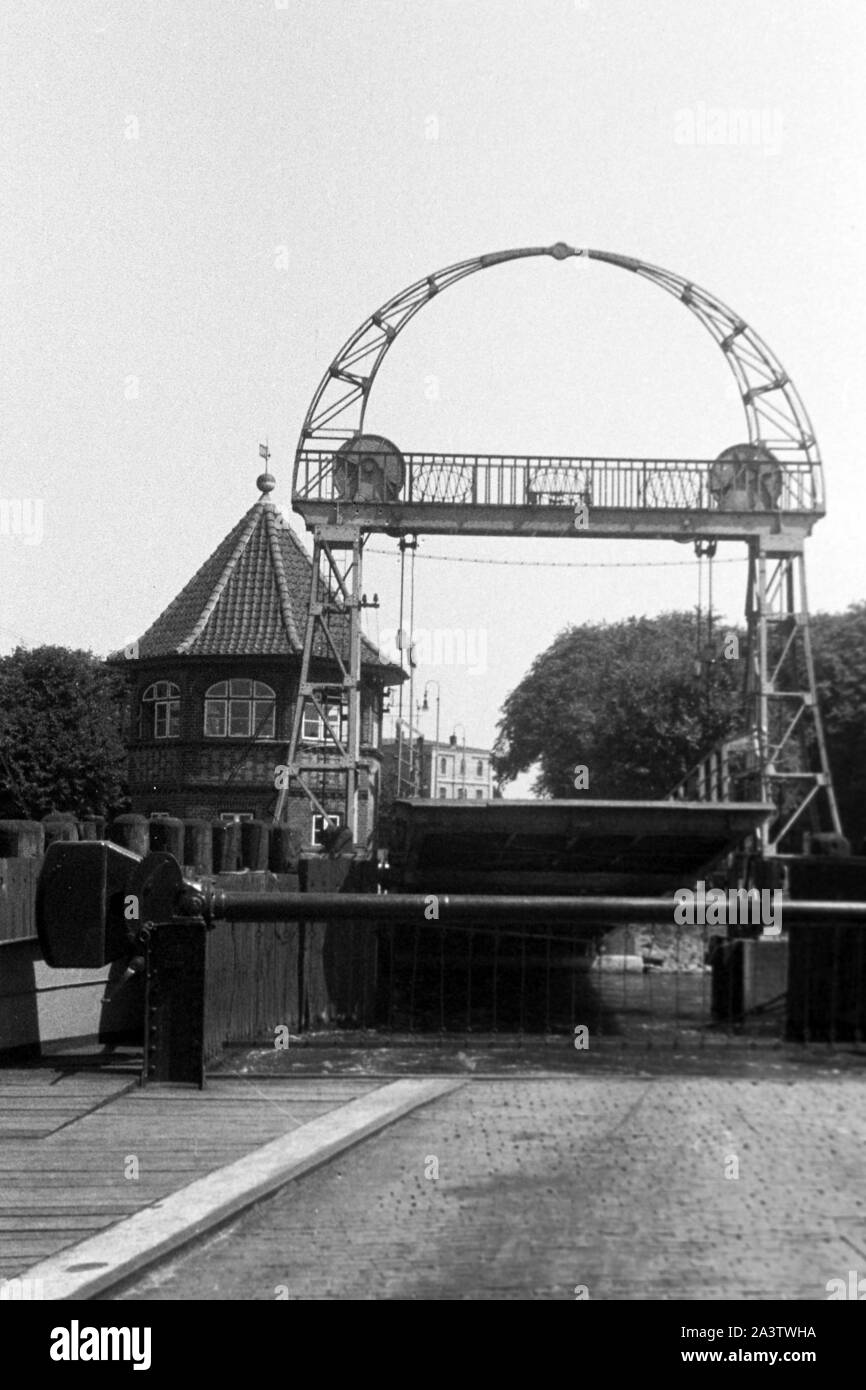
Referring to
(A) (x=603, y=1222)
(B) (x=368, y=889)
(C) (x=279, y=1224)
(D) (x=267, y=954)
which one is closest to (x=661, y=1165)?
(A) (x=603, y=1222)

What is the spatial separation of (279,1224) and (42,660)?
51350mm

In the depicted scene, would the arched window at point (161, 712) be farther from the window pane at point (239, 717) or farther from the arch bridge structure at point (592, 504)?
the arch bridge structure at point (592, 504)

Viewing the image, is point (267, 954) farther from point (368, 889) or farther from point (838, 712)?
point (838, 712)

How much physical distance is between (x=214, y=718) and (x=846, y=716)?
18.8m

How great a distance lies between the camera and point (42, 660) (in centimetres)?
5472

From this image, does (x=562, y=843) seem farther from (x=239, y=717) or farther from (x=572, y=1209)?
(x=239, y=717)

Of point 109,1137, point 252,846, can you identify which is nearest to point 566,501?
point 252,846

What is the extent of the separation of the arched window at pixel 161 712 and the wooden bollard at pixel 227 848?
30.4 metres

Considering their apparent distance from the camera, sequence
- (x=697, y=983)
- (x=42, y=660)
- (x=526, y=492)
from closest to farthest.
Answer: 1. (x=697, y=983)
2. (x=526, y=492)
3. (x=42, y=660)

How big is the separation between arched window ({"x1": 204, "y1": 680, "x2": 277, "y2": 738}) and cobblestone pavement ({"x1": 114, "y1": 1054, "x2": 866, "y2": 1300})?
41336mm

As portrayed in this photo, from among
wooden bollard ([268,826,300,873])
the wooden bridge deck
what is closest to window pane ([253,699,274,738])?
wooden bollard ([268,826,300,873])

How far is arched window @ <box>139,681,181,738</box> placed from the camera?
1927 inches

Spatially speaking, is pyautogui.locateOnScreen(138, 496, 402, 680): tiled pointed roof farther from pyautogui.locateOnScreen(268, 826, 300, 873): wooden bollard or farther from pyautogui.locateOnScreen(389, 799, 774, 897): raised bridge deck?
pyautogui.locateOnScreen(268, 826, 300, 873): wooden bollard

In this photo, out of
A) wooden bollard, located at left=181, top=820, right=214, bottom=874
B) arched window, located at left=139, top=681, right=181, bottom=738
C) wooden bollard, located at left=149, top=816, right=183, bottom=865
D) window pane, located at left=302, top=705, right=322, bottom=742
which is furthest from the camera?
arched window, located at left=139, top=681, right=181, bottom=738
